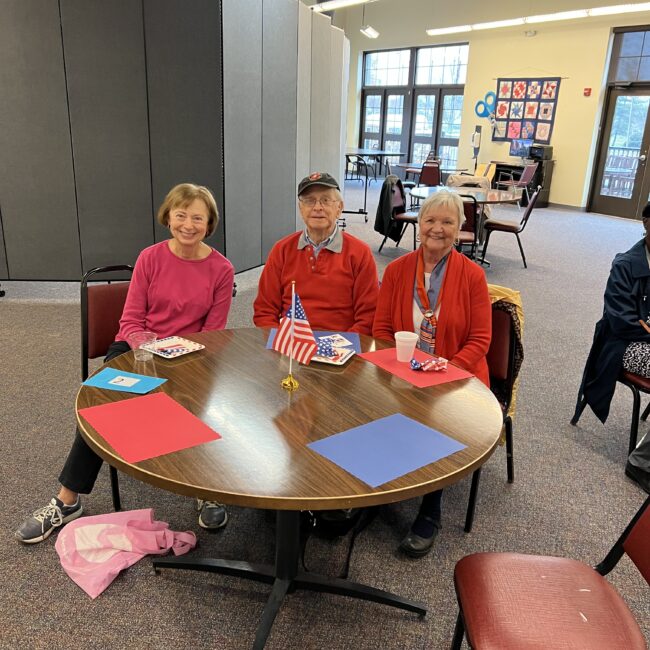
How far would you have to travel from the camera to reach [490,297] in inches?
89.0

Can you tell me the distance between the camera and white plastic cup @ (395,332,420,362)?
1794 millimetres

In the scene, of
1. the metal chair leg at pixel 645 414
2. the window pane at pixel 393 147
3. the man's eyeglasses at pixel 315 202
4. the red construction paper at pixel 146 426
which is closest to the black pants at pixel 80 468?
the red construction paper at pixel 146 426

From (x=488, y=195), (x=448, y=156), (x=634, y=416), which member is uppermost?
(x=448, y=156)

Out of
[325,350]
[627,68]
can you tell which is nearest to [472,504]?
[325,350]

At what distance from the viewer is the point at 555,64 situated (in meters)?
10.5

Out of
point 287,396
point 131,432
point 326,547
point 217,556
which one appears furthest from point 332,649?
point 131,432

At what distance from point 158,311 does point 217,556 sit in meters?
1.00

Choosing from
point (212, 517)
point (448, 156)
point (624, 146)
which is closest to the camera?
point (212, 517)

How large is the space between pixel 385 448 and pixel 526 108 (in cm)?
1146

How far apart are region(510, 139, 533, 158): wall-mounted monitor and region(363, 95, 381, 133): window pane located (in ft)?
14.4

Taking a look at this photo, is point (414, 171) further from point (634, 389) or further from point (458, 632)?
point (458, 632)

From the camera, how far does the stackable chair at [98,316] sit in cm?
231

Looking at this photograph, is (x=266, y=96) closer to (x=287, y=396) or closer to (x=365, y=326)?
(x=365, y=326)

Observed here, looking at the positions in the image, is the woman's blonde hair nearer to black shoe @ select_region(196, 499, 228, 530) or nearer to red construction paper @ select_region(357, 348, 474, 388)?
red construction paper @ select_region(357, 348, 474, 388)
